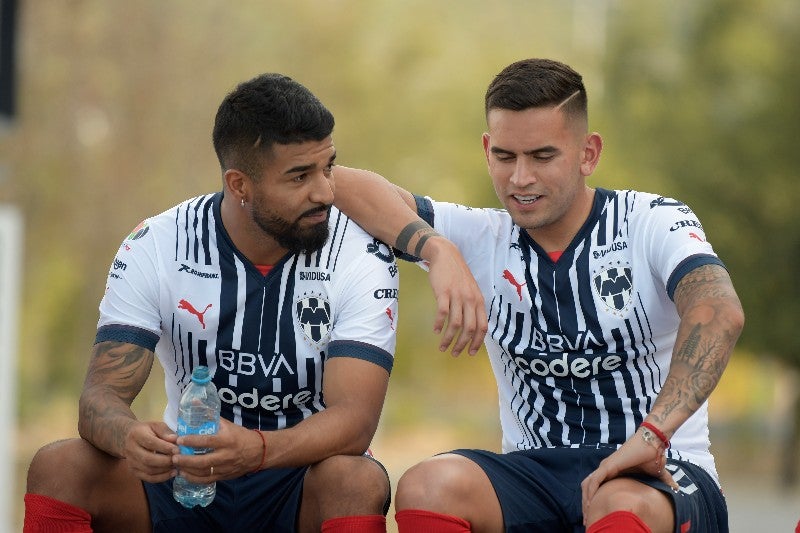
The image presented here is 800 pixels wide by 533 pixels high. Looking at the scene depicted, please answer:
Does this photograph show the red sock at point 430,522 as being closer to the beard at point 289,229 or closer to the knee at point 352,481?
the knee at point 352,481

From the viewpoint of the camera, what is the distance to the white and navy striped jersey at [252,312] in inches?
167

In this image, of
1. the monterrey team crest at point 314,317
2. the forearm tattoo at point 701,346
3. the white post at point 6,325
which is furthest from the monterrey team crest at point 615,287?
the white post at point 6,325

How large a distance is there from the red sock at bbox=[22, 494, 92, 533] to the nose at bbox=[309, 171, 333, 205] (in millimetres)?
1249

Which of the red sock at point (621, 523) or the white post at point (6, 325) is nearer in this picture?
the red sock at point (621, 523)

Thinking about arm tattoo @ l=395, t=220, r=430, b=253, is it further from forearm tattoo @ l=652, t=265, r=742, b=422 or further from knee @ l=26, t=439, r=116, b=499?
knee @ l=26, t=439, r=116, b=499

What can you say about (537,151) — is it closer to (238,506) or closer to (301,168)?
(301,168)

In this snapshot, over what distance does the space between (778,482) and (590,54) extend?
9.36 m

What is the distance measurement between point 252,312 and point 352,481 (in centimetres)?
73

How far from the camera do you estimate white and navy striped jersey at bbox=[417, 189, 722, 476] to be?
420cm

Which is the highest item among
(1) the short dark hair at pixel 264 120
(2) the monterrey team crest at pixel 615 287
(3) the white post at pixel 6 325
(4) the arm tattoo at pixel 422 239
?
(1) the short dark hair at pixel 264 120

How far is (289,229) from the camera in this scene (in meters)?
4.26

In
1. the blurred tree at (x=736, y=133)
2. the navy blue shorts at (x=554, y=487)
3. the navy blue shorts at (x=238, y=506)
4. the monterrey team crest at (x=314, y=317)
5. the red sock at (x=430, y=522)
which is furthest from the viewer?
the blurred tree at (x=736, y=133)

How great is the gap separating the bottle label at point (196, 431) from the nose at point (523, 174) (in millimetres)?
1264

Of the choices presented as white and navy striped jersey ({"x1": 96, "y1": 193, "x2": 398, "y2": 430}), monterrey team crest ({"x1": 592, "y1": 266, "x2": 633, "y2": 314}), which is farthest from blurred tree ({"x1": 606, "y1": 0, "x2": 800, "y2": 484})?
white and navy striped jersey ({"x1": 96, "y1": 193, "x2": 398, "y2": 430})
